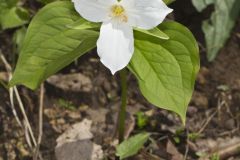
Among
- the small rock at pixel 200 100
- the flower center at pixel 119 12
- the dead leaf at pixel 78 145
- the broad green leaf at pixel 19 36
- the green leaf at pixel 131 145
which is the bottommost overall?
the small rock at pixel 200 100

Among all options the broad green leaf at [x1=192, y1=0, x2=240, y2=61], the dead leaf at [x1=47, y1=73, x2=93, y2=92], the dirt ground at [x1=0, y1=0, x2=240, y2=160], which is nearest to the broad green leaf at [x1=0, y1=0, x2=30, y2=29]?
the dirt ground at [x1=0, y1=0, x2=240, y2=160]

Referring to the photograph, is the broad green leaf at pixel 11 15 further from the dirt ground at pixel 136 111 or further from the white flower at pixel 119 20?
the white flower at pixel 119 20

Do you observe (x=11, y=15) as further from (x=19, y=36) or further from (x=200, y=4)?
(x=200, y=4)

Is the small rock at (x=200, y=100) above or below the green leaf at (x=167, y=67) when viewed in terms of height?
below

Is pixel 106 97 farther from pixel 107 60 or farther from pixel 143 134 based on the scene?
pixel 107 60

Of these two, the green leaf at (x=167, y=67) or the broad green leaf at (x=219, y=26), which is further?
the broad green leaf at (x=219, y=26)

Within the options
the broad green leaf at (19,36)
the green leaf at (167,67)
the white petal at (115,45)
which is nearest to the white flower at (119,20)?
the white petal at (115,45)

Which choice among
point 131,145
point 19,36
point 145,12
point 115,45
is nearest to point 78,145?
point 131,145

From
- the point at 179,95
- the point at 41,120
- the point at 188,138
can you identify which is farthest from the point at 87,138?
the point at 179,95
